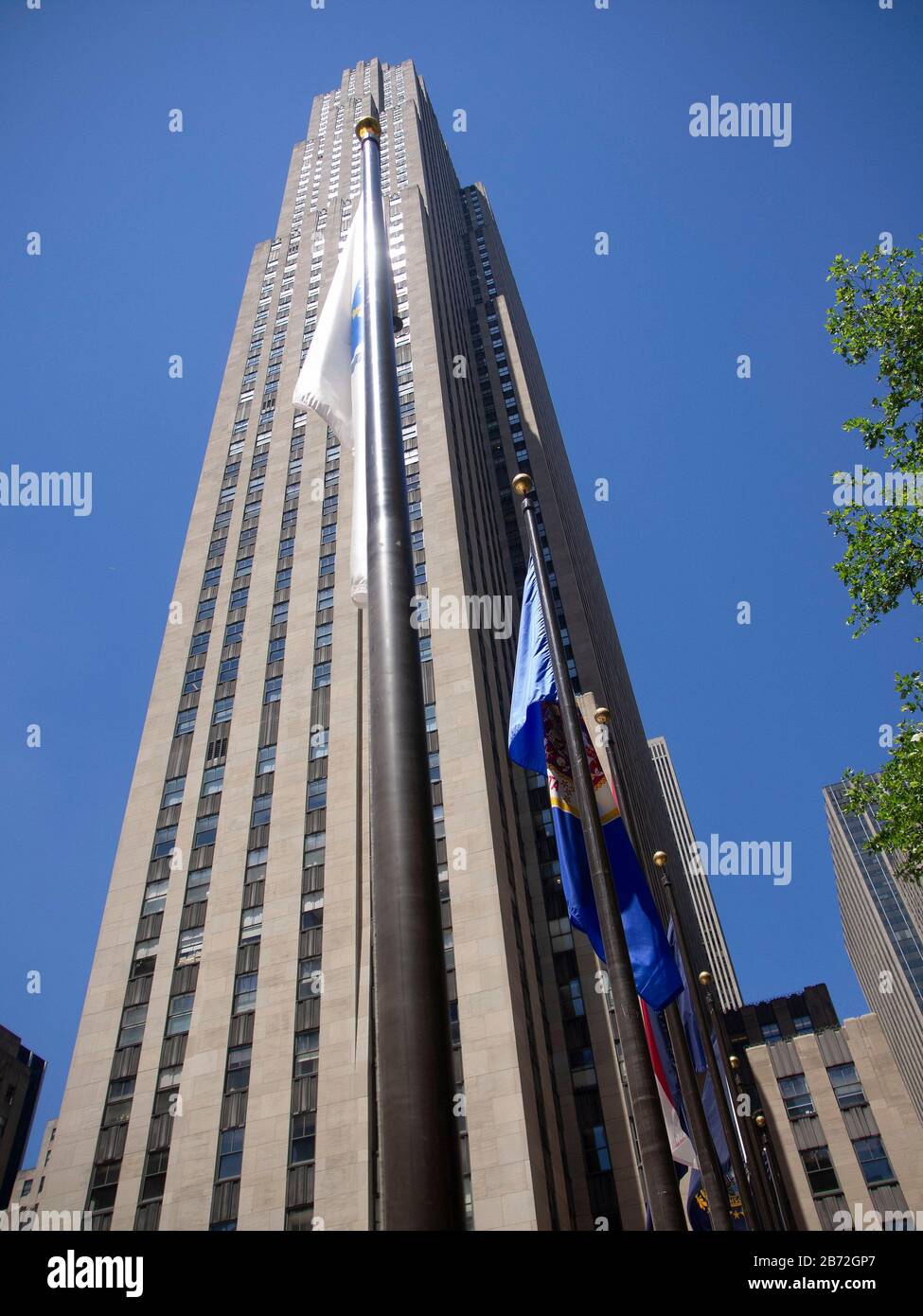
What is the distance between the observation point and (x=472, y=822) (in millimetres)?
40500

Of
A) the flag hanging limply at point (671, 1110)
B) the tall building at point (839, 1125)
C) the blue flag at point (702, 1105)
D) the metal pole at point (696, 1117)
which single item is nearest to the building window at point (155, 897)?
the blue flag at point (702, 1105)

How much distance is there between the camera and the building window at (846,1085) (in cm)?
6906

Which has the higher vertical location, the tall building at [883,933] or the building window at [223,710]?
the tall building at [883,933]

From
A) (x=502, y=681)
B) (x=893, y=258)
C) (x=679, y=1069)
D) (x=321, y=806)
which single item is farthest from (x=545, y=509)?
(x=679, y=1069)

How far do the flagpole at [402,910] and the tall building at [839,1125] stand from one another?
67.6 metres

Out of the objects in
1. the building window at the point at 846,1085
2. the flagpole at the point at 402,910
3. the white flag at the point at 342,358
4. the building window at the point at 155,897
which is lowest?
the flagpole at the point at 402,910

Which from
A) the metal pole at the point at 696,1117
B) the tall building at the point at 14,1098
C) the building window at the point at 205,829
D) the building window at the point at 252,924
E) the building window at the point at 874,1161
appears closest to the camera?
the metal pole at the point at 696,1117

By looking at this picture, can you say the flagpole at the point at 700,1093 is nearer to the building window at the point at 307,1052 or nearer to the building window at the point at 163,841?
the building window at the point at 307,1052

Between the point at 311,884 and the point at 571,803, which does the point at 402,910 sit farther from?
the point at 311,884

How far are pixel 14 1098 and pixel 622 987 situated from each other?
4100 inches

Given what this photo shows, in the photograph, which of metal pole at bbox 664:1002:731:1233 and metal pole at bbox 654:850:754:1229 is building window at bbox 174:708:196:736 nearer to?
metal pole at bbox 654:850:754:1229
